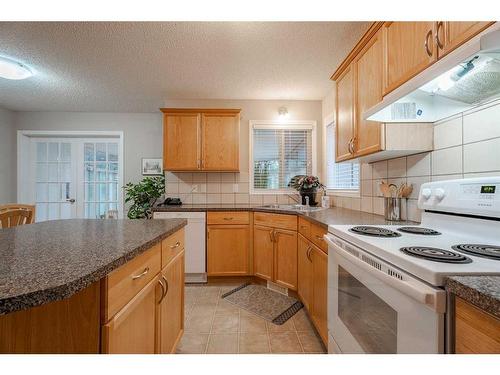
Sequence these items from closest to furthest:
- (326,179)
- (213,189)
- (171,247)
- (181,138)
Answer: (171,247) < (181,138) < (326,179) < (213,189)

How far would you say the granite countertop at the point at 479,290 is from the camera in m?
0.47

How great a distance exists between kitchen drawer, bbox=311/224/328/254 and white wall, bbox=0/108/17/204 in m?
4.76

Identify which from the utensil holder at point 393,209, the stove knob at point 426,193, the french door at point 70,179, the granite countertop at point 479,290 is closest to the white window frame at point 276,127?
the utensil holder at point 393,209

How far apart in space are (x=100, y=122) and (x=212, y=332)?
3783 millimetres

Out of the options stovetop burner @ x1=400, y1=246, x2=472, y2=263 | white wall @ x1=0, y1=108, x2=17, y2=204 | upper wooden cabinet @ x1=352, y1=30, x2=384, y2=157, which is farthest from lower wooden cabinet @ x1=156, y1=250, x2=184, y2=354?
white wall @ x1=0, y1=108, x2=17, y2=204

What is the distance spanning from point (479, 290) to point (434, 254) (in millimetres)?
264

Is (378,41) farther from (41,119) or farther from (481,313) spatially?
(41,119)

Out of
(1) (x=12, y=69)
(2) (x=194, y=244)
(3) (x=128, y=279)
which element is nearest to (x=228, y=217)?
(2) (x=194, y=244)

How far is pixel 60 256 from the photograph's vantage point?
0.73m

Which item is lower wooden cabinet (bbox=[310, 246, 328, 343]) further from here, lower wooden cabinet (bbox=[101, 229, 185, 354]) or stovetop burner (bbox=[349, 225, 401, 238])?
lower wooden cabinet (bbox=[101, 229, 185, 354])

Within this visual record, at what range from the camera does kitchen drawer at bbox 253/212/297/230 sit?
7.52 feet

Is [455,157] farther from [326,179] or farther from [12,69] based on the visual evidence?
[12,69]
